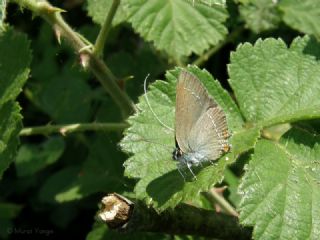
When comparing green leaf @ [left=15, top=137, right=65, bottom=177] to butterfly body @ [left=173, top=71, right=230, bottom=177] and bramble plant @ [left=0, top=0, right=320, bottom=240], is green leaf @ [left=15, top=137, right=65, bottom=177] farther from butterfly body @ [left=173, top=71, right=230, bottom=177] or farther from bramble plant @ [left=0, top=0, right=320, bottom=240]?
butterfly body @ [left=173, top=71, right=230, bottom=177]

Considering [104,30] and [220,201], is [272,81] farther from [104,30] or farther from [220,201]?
[104,30]

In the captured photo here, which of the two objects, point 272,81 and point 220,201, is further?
point 220,201

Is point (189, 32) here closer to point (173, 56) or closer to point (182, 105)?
point (173, 56)

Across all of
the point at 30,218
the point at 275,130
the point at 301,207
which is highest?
the point at 301,207

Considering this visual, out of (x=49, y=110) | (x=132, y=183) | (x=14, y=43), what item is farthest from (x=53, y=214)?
(x=14, y=43)

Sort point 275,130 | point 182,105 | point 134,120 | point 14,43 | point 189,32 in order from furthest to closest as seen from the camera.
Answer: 1. point 275,130
2. point 189,32
3. point 14,43
4. point 134,120
5. point 182,105

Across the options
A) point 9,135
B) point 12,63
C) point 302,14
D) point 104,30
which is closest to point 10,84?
point 12,63

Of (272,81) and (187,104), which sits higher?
(187,104)

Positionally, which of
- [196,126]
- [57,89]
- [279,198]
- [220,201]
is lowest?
[220,201]
